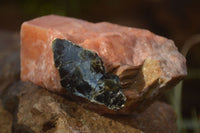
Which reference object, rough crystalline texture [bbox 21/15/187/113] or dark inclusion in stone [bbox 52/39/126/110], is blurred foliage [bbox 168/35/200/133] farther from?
dark inclusion in stone [bbox 52/39/126/110]

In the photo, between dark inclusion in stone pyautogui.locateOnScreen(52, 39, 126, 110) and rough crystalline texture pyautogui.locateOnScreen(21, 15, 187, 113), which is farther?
rough crystalline texture pyautogui.locateOnScreen(21, 15, 187, 113)

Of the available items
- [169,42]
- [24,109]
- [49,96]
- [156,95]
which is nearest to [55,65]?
[49,96]

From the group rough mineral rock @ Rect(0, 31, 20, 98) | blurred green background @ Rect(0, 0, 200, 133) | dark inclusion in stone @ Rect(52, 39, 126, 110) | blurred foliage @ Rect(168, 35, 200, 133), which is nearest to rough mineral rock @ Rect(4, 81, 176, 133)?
dark inclusion in stone @ Rect(52, 39, 126, 110)

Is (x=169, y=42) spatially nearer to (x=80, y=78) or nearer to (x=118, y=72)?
(x=118, y=72)

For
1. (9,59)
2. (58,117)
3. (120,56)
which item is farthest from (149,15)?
(58,117)

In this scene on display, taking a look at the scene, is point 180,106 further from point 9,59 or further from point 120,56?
point 9,59
